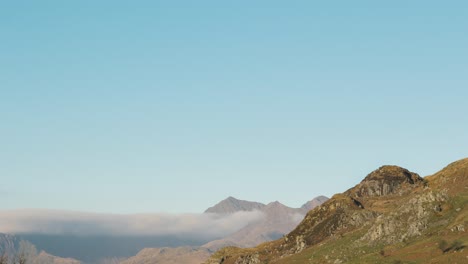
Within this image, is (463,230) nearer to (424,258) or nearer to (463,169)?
(424,258)

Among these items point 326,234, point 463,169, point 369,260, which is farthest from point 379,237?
point 326,234

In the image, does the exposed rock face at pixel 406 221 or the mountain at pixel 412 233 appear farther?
the exposed rock face at pixel 406 221

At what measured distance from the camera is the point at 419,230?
11800cm

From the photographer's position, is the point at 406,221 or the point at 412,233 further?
the point at 406,221

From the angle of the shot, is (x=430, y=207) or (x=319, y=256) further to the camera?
(x=319, y=256)

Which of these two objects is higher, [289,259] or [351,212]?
[351,212]

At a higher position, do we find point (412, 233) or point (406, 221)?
point (406, 221)

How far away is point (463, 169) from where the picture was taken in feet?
479

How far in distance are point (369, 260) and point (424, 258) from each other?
1425 centimetres

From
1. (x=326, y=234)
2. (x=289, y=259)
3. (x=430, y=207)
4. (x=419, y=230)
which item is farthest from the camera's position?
(x=326, y=234)

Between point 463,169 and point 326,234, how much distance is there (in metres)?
55.2

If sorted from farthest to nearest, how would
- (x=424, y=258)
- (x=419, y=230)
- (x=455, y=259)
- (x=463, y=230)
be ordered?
(x=419, y=230), (x=463, y=230), (x=424, y=258), (x=455, y=259)

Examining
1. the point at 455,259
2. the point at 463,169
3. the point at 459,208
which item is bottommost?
the point at 455,259

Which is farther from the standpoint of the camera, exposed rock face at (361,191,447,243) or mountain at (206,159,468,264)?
exposed rock face at (361,191,447,243)
